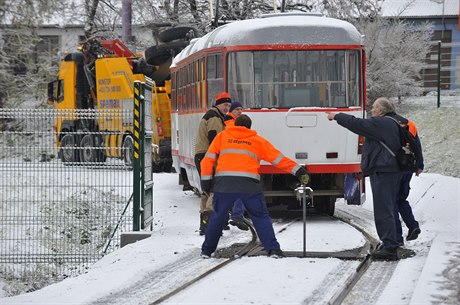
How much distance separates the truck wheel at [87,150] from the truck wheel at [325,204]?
4.23 metres

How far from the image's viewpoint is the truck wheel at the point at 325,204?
17938 millimetres

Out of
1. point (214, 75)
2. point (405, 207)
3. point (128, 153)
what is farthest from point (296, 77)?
point (405, 207)

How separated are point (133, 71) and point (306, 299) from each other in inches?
802

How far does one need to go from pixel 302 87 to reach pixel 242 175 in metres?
5.36

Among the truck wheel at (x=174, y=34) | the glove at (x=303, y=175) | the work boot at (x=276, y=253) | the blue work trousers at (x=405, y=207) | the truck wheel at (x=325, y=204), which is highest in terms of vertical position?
the truck wheel at (x=174, y=34)

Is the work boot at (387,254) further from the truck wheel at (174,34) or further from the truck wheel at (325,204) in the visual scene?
the truck wheel at (174,34)

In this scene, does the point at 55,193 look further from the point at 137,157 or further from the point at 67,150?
the point at 137,157

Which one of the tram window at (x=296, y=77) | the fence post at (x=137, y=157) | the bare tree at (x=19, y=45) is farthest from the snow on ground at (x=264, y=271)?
the bare tree at (x=19, y=45)

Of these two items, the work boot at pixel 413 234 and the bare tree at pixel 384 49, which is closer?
the work boot at pixel 413 234

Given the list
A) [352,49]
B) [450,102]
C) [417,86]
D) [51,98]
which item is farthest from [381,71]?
[352,49]

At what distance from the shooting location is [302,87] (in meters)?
17.1

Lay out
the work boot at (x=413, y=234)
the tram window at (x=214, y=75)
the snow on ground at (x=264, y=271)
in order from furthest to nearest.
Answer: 1. the tram window at (x=214, y=75)
2. the work boot at (x=413, y=234)
3. the snow on ground at (x=264, y=271)

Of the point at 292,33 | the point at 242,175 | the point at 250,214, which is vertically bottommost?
the point at 250,214

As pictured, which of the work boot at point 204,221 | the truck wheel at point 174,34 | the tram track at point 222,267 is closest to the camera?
the tram track at point 222,267
